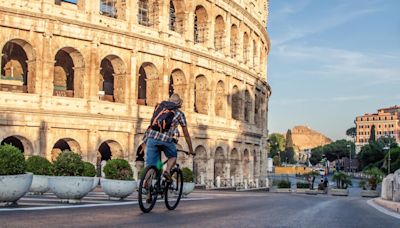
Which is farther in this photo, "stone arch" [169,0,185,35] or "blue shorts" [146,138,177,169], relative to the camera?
"stone arch" [169,0,185,35]

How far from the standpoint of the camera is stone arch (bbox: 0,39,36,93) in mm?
29178

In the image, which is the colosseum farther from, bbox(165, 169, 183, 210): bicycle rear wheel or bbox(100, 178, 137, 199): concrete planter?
bbox(165, 169, 183, 210): bicycle rear wheel

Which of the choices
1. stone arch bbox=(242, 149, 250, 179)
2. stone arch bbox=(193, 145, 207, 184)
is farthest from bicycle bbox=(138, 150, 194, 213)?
stone arch bbox=(242, 149, 250, 179)

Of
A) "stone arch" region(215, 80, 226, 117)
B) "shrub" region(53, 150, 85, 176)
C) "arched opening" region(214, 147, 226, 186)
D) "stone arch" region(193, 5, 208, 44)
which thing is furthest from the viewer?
"stone arch" region(215, 80, 226, 117)

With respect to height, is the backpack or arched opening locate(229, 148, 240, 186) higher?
the backpack

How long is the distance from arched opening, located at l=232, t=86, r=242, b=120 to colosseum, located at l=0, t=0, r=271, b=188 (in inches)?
3.2

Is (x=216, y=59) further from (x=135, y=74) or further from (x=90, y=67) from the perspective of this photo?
(x=90, y=67)

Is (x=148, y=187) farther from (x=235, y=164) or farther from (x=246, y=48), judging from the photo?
(x=246, y=48)

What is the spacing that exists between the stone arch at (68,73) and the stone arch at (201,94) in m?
9.40

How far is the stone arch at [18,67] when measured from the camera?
2918 cm

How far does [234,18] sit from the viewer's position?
44.4 m

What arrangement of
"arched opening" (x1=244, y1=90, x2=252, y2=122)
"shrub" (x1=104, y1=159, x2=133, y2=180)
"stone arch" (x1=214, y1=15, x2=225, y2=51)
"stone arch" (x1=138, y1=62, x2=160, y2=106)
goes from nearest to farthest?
1. "shrub" (x1=104, y1=159, x2=133, y2=180)
2. "stone arch" (x1=138, y1=62, x2=160, y2=106)
3. "stone arch" (x1=214, y1=15, x2=225, y2=51)
4. "arched opening" (x1=244, y1=90, x2=252, y2=122)

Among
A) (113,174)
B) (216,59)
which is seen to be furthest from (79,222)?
(216,59)

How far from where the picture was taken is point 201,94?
40.3 meters
